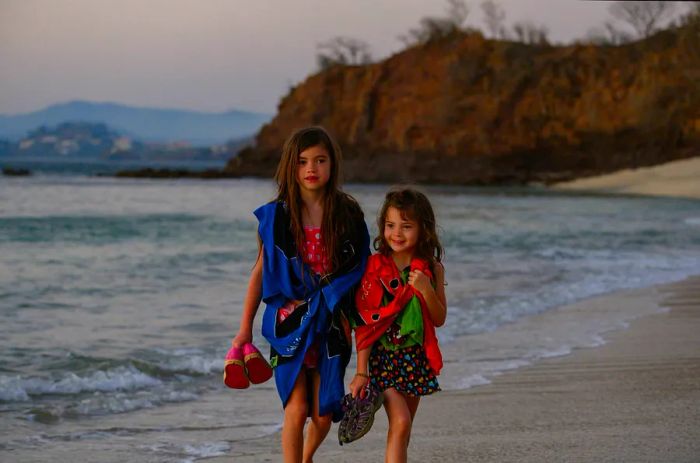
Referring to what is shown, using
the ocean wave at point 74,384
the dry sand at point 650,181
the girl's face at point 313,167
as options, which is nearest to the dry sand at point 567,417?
the girl's face at point 313,167

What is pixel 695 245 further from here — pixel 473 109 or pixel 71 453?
pixel 473 109

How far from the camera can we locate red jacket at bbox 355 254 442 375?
3428mm

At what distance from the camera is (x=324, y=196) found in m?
3.57

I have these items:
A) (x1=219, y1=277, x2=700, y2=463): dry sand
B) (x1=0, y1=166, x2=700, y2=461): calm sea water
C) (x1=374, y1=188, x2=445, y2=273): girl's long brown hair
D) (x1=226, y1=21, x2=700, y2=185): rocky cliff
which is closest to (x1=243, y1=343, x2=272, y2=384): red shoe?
(x1=374, y1=188, x2=445, y2=273): girl's long brown hair

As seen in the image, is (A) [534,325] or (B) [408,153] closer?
(A) [534,325]

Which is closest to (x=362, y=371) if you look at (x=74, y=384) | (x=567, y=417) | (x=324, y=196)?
(x=324, y=196)

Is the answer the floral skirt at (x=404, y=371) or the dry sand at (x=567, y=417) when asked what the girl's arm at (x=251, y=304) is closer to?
the floral skirt at (x=404, y=371)

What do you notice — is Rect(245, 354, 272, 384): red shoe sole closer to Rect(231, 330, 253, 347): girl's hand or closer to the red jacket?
Rect(231, 330, 253, 347): girl's hand

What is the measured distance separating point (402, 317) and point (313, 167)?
59cm

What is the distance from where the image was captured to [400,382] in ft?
11.4

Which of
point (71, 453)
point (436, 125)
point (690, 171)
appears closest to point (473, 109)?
point (436, 125)

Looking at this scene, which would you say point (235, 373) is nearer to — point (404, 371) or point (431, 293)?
point (404, 371)

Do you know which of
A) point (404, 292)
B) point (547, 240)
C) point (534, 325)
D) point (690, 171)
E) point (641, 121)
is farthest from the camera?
point (641, 121)

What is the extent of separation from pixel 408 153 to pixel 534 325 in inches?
2270
